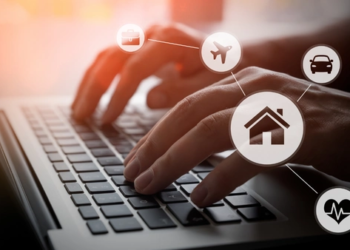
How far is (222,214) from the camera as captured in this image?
41cm

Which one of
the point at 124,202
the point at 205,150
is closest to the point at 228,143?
the point at 205,150

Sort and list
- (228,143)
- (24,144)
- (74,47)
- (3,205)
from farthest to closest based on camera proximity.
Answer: (74,47) < (24,144) < (228,143) < (3,205)

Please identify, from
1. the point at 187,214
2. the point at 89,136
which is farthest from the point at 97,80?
the point at 187,214

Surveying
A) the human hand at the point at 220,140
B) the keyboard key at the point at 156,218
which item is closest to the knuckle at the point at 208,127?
the human hand at the point at 220,140

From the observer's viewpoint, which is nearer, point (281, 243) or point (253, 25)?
point (281, 243)

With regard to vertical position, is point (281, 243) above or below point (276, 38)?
below

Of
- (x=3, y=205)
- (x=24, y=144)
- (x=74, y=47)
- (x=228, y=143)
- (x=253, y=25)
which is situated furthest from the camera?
(x=74, y=47)

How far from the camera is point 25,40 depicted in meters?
1.30

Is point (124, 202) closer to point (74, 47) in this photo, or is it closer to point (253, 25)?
point (253, 25)

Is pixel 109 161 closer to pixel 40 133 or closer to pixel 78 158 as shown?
pixel 78 158

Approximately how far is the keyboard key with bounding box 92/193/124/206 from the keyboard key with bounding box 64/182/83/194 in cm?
3

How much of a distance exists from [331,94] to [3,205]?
410mm

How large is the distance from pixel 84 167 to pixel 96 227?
0.18 metres

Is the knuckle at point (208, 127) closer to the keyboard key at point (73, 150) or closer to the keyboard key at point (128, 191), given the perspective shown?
the keyboard key at point (128, 191)
